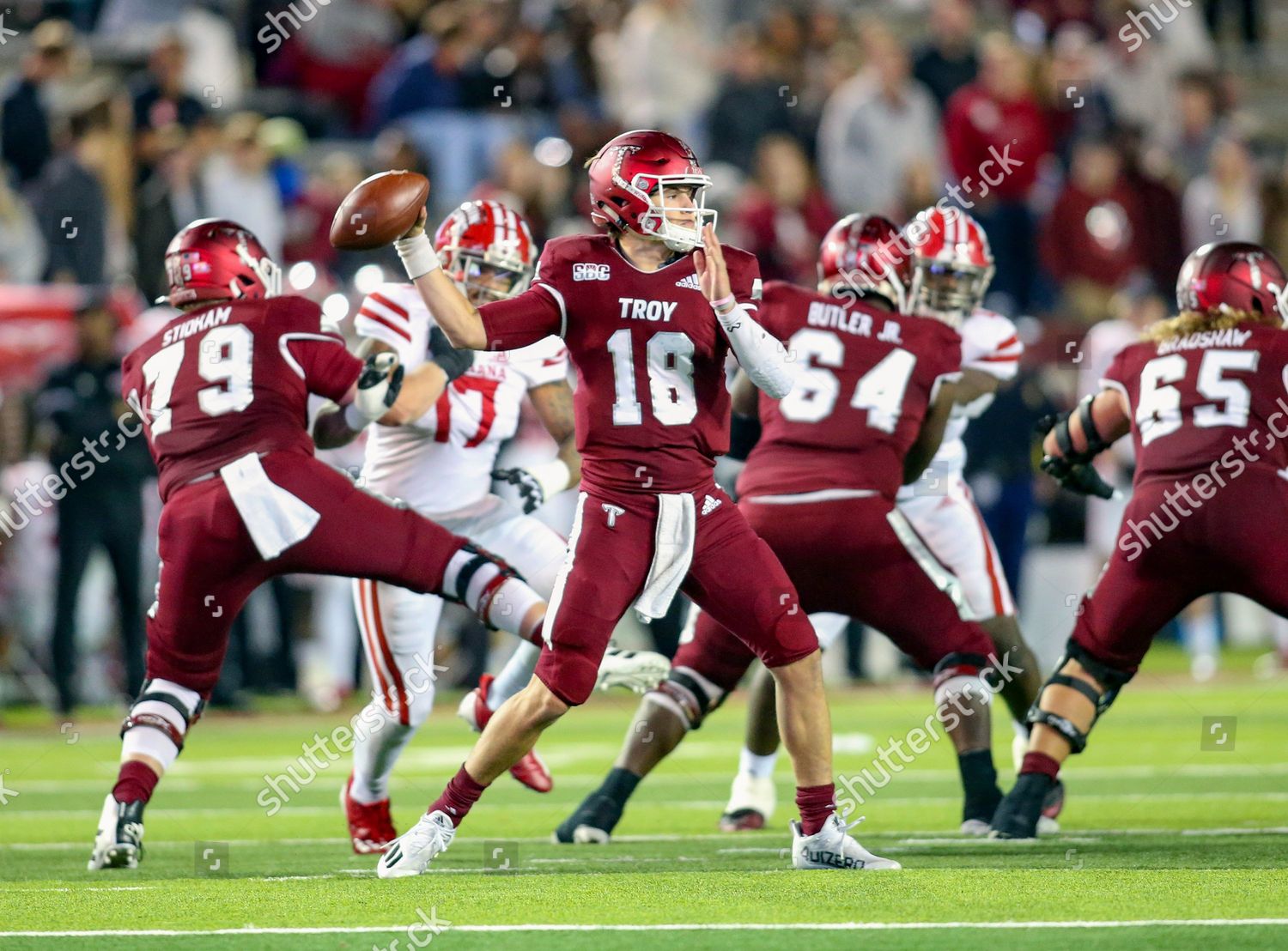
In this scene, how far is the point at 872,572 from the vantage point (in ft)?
22.2

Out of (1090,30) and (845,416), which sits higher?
(1090,30)

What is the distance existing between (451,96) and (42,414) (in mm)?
4296

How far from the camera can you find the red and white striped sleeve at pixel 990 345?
25.0 feet

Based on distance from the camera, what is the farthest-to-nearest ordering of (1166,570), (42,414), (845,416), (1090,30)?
(1090,30)
(42,414)
(845,416)
(1166,570)

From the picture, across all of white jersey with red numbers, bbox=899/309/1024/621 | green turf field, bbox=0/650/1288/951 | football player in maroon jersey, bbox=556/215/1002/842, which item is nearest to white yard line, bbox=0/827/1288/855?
green turf field, bbox=0/650/1288/951

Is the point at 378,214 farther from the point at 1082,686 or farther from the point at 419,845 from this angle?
the point at 1082,686

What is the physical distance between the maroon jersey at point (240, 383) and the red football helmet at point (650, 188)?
3.80ft

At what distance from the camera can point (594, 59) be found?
15250 mm

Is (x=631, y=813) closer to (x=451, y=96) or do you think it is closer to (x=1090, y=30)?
(x=451, y=96)

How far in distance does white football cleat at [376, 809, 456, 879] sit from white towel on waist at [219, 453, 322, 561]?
3.53 ft

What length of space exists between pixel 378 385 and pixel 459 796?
1443 millimetres

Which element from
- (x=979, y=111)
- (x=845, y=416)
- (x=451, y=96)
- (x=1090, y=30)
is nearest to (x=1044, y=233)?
(x=979, y=111)

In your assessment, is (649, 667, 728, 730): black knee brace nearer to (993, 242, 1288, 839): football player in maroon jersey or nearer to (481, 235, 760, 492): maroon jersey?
(993, 242, 1288, 839): football player in maroon jersey

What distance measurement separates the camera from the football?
5422mm
